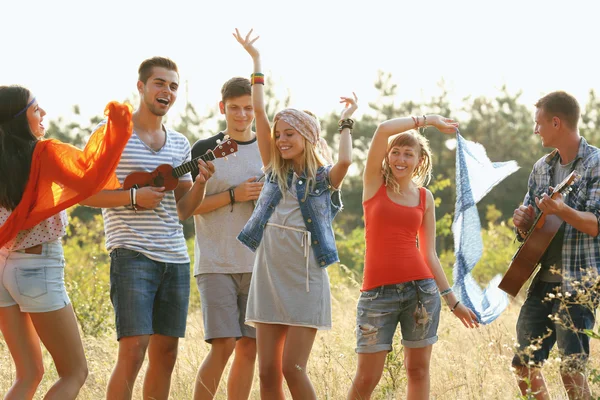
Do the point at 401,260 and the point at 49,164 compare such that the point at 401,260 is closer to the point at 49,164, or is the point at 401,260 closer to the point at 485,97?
the point at 49,164

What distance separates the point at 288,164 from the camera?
17.2ft

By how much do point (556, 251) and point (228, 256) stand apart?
190cm

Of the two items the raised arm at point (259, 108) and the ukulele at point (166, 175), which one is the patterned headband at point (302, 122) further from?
the ukulele at point (166, 175)

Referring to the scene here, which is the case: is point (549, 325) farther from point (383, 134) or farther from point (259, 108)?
point (259, 108)

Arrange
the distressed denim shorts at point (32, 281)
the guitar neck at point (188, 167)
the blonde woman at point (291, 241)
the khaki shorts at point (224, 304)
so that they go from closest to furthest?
1. the distressed denim shorts at point (32, 281)
2. the blonde woman at point (291, 241)
3. the guitar neck at point (188, 167)
4. the khaki shorts at point (224, 304)

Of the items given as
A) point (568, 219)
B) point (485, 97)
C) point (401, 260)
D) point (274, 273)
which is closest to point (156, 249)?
point (274, 273)

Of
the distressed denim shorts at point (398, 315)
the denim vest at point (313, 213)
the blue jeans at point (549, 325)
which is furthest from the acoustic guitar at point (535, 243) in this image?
the denim vest at point (313, 213)

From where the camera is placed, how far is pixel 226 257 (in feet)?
18.4

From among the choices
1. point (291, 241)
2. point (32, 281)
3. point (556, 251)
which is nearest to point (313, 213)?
point (291, 241)

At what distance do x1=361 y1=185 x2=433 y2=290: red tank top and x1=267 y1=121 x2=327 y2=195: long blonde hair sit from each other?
0.36 metres

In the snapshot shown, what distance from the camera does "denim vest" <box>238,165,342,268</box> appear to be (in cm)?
502

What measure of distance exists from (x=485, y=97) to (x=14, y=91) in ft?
90.9

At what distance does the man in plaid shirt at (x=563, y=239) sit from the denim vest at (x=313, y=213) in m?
1.09

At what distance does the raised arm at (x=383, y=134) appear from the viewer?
16.8ft
